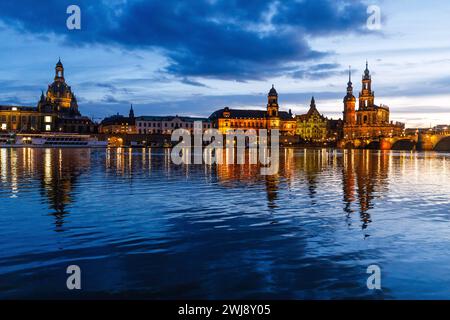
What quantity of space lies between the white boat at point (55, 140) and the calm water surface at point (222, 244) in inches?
6108

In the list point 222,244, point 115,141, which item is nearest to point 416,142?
point 115,141

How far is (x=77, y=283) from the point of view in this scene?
32.0 feet

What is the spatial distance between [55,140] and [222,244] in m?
176

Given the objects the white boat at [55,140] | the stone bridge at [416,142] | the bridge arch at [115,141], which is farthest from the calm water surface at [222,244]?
the bridge arch at [115,141]

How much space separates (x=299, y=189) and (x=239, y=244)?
14785 millimetres

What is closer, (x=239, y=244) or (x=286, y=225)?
(x=239, y=244)

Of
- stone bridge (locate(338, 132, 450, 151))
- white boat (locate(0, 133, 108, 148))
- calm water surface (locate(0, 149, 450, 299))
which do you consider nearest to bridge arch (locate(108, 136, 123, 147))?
white boat (locate(0, 133, 108, 148))

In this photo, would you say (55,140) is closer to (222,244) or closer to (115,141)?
(115,141)

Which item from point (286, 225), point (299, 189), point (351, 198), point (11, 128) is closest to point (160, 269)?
point (286, 225)

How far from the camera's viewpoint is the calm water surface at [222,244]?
9.73 meters

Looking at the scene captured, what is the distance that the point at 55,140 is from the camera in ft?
579
